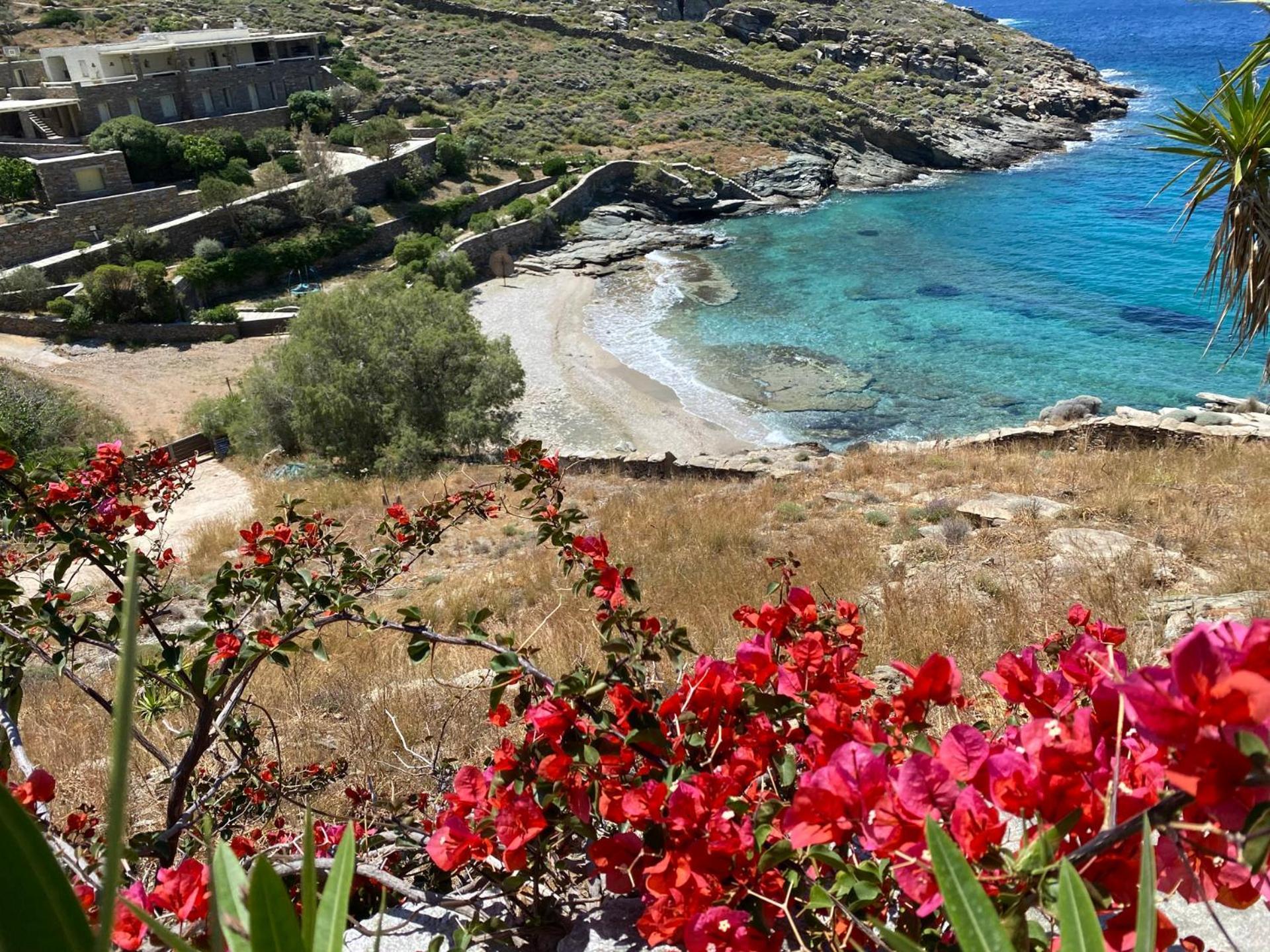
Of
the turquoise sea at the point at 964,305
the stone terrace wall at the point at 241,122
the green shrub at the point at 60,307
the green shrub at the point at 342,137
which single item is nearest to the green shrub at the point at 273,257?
the green shrub at the point at 60,307

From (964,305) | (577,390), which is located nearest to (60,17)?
(577,390)

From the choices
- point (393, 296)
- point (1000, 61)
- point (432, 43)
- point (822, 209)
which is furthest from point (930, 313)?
point (1000, 61)

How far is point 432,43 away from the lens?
5178cm

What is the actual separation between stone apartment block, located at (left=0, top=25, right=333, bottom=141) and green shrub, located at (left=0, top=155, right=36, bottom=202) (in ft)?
13.5

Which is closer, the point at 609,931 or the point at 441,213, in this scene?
the point at 609,931

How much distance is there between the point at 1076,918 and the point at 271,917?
0.66 meters

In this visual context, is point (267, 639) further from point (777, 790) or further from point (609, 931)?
point (777, 790)

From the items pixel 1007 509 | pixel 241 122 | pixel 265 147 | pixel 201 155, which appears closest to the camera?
pixel 1007 509

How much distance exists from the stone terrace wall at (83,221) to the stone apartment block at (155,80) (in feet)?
21.9

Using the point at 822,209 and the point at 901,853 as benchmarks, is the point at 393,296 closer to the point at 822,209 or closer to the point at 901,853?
the point at 901,853

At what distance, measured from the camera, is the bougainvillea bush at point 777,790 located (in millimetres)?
802

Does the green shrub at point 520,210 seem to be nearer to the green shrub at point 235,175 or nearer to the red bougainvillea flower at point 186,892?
the green shrub at point 235,175

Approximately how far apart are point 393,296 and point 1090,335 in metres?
19.3

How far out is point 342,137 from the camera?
37.6 meters
